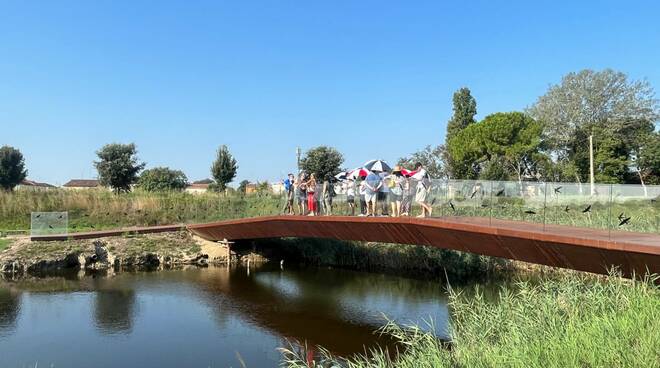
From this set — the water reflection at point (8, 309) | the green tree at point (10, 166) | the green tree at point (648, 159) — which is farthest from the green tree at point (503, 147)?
the green tree at point (10, 166)

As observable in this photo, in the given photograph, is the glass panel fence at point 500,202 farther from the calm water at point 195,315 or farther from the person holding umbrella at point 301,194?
the calm water at point 195,315

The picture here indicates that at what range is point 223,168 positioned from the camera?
4428 centimetres

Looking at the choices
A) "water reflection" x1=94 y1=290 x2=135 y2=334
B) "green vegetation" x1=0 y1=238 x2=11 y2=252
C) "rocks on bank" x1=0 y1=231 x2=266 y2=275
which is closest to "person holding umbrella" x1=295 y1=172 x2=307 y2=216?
"water reflection" x1=94 y1=290 x2=135 y2=334

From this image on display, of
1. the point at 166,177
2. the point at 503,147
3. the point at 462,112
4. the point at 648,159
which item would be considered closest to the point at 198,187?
the point at 166,177

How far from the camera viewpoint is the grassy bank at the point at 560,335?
5.03m

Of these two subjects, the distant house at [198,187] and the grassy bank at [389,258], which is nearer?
the grassy bank at [389,258]

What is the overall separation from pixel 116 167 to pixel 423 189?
114 ft

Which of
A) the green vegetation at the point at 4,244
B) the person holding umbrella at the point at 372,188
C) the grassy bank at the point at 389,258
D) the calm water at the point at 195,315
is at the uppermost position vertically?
the person holding umbrella at the point at 372,188

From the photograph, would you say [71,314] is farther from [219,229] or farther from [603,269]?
[603,269]

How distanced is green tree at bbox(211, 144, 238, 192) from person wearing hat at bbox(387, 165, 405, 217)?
3076 cm

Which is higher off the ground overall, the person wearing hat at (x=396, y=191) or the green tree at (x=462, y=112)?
the green tree at (x=462, y=112)

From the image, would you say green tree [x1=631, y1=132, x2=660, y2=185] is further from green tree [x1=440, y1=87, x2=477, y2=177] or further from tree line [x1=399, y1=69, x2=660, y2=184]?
green tree [x1=440, y1=87, x2=477, y2=177]

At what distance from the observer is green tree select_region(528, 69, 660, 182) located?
149ft

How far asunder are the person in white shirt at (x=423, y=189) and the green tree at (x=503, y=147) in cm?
3048
